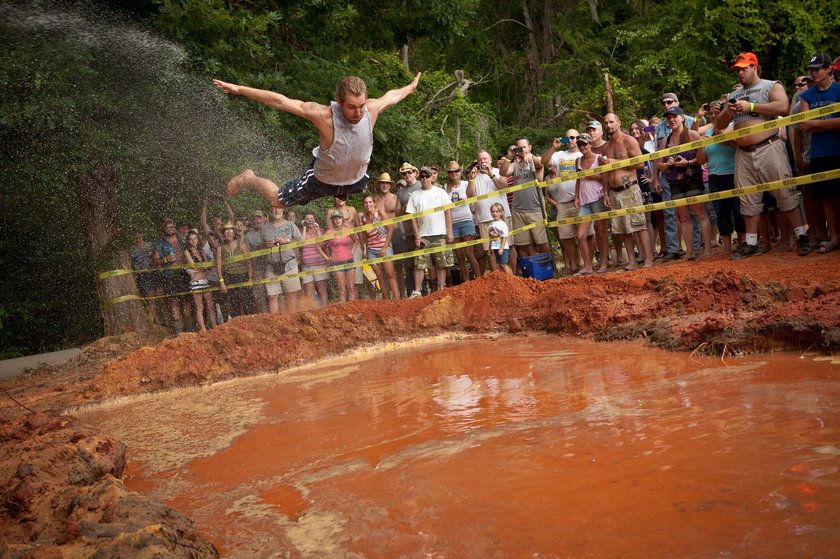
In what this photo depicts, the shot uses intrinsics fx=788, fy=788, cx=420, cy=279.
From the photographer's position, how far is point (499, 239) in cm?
1190

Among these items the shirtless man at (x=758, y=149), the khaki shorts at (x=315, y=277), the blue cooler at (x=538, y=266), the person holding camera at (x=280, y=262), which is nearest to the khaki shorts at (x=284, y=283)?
the person holding camera at (x=280, y=262)

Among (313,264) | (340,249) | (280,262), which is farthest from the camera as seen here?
(280,262)

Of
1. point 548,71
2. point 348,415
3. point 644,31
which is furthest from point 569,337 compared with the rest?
point 548,71

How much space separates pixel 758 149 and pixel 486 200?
428 cm

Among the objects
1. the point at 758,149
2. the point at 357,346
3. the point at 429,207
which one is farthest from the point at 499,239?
the point at 758,149

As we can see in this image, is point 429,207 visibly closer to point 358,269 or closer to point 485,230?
point 485,230

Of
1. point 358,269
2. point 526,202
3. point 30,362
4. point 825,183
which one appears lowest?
point 30,362

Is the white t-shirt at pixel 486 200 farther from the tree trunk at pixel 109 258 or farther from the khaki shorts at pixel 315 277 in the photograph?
the tree trunk at pixel 109 258

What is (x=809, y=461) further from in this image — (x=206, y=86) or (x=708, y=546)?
(x=206, y=86)

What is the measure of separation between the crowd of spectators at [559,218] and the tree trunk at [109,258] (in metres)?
0.41

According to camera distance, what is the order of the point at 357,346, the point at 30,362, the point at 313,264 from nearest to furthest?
the point at 357,346
the point at 30,362
the point at 313,264

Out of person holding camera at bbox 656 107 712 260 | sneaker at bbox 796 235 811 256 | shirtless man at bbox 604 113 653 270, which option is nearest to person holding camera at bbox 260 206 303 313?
shirtless man at bbox 604 113 653 270

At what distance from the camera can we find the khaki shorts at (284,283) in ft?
42.0

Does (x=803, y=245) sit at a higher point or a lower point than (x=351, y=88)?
lower
